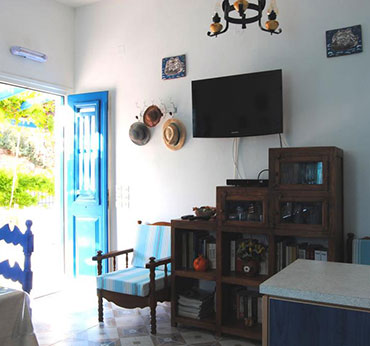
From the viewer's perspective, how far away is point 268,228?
313 cm

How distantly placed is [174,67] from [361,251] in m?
2.45

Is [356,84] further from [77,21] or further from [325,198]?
[77,21]

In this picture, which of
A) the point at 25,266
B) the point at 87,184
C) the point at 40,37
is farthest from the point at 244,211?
the point at 40,37

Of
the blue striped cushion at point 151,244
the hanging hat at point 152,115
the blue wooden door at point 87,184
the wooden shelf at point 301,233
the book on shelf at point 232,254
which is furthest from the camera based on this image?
the blue wooden door at point 87,184

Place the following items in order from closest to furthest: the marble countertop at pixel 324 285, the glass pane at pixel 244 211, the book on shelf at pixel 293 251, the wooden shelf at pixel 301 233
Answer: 1. the marble countertop at pixel 324 285
2. the wooden shelf at pixel 301 233
3. the book on shelf at pixel 293 251
4. the glass pane at pixel 244 211

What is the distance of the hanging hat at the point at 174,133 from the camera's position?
13.3 feet

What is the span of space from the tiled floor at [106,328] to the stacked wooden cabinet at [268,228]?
121 mm

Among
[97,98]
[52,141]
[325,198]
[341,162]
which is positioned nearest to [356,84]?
[341,162]

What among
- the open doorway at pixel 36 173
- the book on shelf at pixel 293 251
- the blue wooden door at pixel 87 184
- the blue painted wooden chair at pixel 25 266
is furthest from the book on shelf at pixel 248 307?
the open doorway at pixel 36 173

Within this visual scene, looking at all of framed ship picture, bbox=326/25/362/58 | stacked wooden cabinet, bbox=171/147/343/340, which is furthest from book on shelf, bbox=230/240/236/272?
framed ship picture, bbox=326/25/362/58

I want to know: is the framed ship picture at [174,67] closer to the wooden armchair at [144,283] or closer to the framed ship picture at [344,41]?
the framed ship picture at [344,41]

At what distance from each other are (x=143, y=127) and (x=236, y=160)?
1.10m

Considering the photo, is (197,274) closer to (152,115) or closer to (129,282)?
(129,282)

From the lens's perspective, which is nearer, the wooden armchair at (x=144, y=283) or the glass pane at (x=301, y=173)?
the glass pane at (x=301, y=173)
